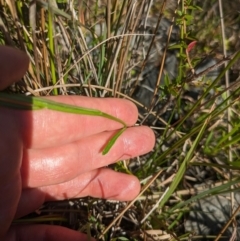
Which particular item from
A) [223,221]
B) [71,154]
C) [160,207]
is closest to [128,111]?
[71,154]

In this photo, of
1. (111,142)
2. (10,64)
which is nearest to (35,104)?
(10,64)

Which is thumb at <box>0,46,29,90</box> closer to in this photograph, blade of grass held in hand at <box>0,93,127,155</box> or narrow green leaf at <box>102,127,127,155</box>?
blade of grass held in hand at <box>0,93,127,155</box>

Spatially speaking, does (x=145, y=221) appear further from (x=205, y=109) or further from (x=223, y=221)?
(x=205, y=109)

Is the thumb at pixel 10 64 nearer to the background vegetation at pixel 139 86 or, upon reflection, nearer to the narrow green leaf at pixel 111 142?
the background vegetation at pixel 139 86

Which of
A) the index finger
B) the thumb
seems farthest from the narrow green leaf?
the thumb

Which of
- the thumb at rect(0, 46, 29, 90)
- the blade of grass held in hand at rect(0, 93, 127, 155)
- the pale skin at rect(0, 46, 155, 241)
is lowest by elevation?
the pale skin at rect(0, 46, 155, 241)

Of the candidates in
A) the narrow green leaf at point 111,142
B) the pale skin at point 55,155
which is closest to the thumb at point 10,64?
the pale skin at point 55,155
